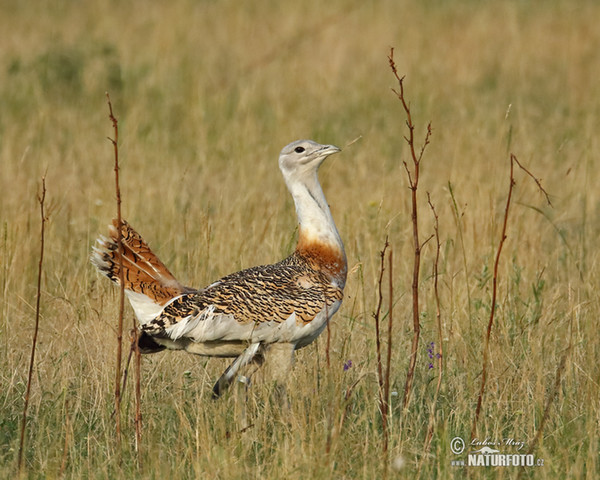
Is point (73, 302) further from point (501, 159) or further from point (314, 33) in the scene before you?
point (314, 33)

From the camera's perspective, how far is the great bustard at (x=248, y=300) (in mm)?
3596

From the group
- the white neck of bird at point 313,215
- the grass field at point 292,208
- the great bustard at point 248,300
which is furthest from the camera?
the white neck of bird at point 313,215

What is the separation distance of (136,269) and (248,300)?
495 millimetres

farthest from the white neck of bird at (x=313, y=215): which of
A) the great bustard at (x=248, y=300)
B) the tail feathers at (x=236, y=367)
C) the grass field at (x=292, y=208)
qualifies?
the tail feathers at (x=236, y=367)

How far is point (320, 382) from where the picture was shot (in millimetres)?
3834

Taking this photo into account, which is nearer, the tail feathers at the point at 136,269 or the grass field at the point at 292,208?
the grass field at the point at 292,208

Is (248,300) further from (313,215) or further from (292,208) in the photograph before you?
(292,208)

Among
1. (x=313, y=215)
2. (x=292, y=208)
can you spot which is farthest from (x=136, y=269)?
(x=292, y=208)

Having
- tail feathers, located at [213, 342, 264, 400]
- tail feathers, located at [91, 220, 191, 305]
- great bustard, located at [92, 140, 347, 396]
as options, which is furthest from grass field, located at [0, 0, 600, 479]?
tail feathers, located at [91, 220, 191, 305]

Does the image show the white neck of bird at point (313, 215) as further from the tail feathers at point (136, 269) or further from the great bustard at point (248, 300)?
the tail feathers at point (136, 269)

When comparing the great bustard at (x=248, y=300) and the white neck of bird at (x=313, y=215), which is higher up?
the white neck of bird at (x=313, y=215)

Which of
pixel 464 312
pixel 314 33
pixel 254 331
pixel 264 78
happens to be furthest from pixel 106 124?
pixel 254 331

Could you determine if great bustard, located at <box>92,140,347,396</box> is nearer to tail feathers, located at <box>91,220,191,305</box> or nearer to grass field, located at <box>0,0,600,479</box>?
tail feathers, located at <box>91,220,191,305</box>

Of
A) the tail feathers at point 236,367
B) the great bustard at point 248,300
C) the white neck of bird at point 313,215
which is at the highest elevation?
the white neck of bird at point 313,215
